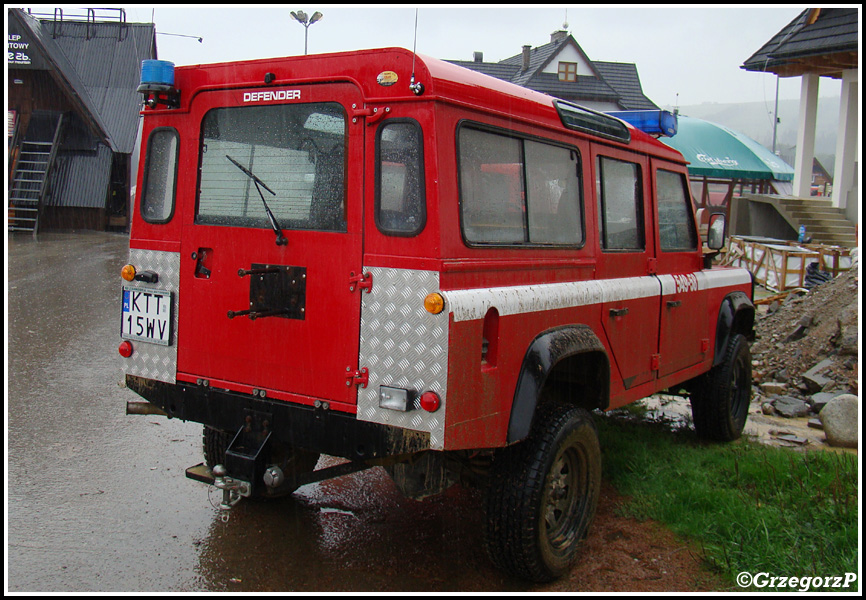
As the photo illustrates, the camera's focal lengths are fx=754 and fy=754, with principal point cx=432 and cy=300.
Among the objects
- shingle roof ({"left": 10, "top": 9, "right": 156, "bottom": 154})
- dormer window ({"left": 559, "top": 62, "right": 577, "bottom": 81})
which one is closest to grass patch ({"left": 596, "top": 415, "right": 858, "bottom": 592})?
shingle roof ({"left": 10, "top": 9, "right": 156, "bottom": 154})

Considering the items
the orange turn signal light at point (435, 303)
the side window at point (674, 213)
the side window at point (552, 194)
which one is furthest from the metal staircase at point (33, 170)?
the orange turn signal light at point (435, 303)

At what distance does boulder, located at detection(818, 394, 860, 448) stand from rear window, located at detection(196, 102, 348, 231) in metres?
4.97

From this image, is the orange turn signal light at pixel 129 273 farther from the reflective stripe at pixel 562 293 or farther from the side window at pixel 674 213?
the side window at pixel 674 213

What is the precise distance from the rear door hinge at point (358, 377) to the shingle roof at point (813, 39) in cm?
1573

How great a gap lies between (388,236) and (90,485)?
9.37 ft

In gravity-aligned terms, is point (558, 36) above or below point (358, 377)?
above

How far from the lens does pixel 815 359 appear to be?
27.2 ft

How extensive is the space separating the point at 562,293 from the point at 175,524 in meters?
2.53

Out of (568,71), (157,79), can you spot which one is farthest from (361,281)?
(568,71)

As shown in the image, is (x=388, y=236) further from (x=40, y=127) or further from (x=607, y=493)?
(x=40, y=127)

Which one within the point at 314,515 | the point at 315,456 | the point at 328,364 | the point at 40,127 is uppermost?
the point at 40,127

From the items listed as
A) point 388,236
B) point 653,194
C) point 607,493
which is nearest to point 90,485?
point 388,236

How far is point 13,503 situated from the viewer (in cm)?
442

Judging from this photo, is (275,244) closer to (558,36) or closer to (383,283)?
(383,283)
